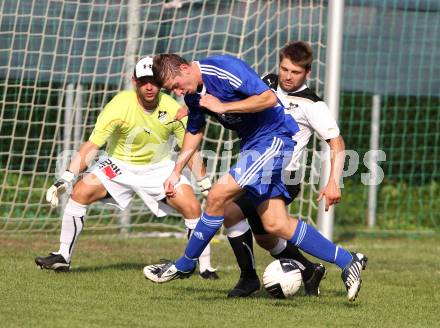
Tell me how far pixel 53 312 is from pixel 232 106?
168 centimetres

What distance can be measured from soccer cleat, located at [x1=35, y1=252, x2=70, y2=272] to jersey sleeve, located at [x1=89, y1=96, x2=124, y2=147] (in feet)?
3.15

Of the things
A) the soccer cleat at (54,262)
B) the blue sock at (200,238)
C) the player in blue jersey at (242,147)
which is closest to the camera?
the player in blue jersey at (242,147)

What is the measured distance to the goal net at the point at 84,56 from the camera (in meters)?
11.8

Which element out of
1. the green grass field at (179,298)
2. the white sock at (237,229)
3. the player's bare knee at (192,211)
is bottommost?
the green grass field at (179,298)

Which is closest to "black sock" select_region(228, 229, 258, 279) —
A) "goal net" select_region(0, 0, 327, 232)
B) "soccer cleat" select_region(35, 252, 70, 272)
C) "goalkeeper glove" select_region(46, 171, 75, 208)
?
"goalkeeper glove" select_region(46, 171, 75, 208)

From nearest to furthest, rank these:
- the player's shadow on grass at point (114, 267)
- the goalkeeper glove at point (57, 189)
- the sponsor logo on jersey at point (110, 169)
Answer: the goalkeeper glove at point (57, 189)
the player's shadow on grass at point (114, 267)
the sponsor logo on jersey at point (110, 169)

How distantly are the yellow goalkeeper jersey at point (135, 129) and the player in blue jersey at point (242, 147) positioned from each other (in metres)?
1.51

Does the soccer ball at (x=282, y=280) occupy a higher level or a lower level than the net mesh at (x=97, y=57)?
lower

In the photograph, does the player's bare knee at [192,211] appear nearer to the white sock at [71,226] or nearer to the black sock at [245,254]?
the white sock at [71,226]

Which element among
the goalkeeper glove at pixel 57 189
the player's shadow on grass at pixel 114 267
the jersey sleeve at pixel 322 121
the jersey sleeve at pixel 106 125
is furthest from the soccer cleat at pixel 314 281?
the jersey sleeve at pixel 106 125

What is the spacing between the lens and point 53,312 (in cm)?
662

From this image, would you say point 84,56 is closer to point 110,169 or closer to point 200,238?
point 110,169

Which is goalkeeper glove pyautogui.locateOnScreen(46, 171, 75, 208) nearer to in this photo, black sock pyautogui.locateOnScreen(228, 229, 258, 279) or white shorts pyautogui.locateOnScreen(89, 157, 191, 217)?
white shorts pyautogui.locateOnScreen(89, 157, 191, 217)

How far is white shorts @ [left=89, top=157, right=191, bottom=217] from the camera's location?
9.13 meters
